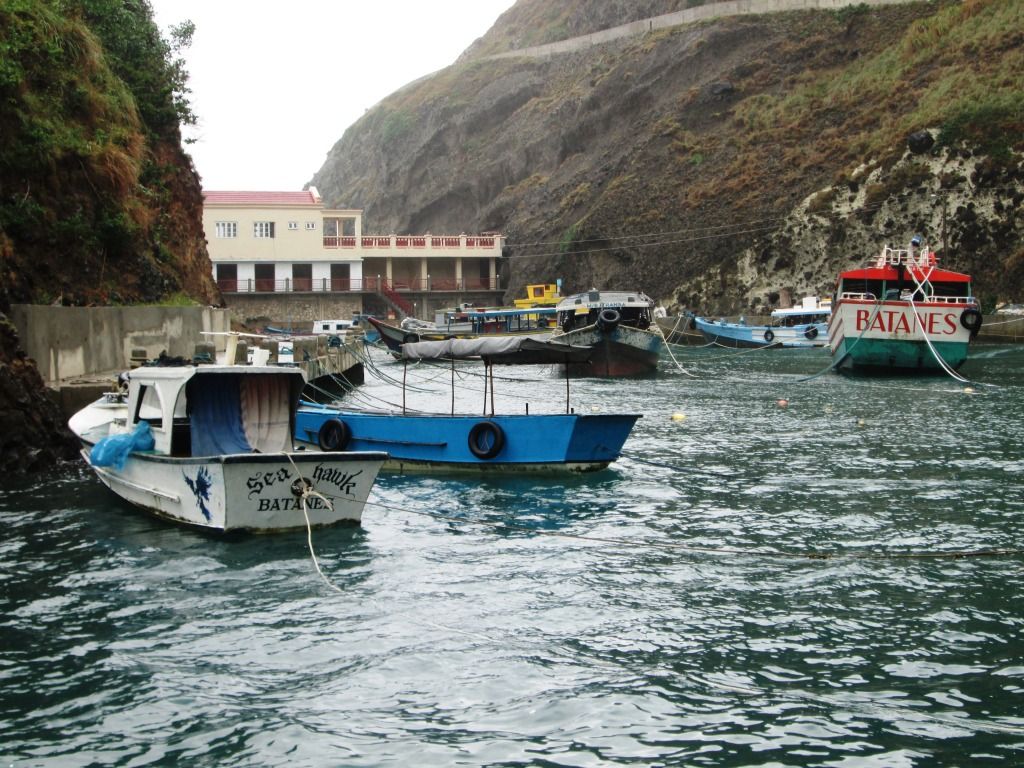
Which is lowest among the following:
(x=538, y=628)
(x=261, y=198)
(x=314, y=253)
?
(x=538, y=628)

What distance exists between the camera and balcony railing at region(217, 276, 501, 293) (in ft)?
288

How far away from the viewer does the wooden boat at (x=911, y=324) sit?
129 feet

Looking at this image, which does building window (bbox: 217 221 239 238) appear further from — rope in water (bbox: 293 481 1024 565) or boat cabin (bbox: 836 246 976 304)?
rope in water (bbox: 293 481 1024 565)


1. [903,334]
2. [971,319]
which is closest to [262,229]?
[903,334]

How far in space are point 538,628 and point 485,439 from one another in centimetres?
954

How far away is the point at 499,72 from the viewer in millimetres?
133000

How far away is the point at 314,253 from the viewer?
89.0m

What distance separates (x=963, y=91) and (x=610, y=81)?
4178cm

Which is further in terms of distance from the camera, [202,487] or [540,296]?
[540,296]

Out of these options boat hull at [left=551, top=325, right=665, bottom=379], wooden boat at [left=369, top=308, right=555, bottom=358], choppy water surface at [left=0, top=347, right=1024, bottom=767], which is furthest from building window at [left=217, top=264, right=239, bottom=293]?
choppy water surface at [left=0, top=347, right=1024, bottom=767]

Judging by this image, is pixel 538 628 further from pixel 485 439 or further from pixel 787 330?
pixel 787 330

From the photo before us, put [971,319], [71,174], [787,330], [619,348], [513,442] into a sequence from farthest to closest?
1. [787,330]
2. [619,348]
3. [971,319]
4. [71,174]
5. [513,442]

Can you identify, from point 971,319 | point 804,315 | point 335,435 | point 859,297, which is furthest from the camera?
point 804,315

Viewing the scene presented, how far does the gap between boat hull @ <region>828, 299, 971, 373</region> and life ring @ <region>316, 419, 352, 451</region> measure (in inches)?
977
